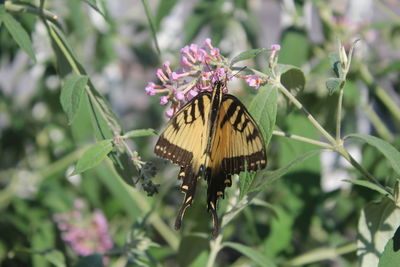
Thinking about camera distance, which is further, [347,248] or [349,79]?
[349,79]

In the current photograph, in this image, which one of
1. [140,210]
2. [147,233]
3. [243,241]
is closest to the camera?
[147,233]

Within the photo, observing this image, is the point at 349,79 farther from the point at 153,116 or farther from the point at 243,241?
the point at 153,116

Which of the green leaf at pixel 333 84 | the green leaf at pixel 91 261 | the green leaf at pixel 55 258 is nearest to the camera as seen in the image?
the green leaf at pixel 333 84

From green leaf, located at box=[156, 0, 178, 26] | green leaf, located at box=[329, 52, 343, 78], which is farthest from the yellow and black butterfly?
green leaf, located at box=[156, 0, 178, 26]

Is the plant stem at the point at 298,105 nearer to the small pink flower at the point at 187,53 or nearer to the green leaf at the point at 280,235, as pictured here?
the small pink flower at the point at 187,53

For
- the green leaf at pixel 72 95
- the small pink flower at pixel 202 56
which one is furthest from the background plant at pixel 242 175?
the small pink flower at pixel 202 56

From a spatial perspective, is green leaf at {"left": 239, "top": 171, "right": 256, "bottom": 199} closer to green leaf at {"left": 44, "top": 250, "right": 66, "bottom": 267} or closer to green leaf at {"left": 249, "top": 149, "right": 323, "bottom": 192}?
green leaf at {"left": 249, "top": 149, "right": 323, "bottom": 192}

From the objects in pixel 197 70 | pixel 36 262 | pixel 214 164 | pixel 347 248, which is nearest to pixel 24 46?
pixel 197 70
